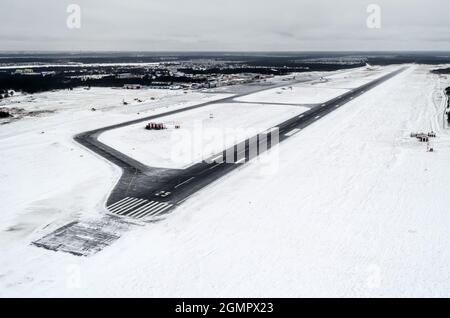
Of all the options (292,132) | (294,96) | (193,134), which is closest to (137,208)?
(193,134)

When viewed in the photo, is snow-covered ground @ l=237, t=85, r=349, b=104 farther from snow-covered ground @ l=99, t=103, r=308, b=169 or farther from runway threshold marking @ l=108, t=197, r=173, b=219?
runway threshold marking @ l=108, t=197, r=173, b=219

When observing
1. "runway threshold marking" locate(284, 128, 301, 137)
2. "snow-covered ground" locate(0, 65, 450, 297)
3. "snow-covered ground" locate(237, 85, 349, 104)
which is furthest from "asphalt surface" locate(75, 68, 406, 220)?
"snow-covered ground" locate(237, 85, 349, 104)

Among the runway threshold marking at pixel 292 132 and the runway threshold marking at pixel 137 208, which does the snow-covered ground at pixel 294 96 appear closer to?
the runway threshold marking at pixel 292 132

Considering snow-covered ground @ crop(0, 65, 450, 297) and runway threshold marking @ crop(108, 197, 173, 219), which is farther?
runway threshold marking @ crop(108, 197, 173, 219)

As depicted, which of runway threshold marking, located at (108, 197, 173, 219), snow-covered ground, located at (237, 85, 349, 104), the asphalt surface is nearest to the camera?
runway threshold marking, located at (108, 197, 173, 219)

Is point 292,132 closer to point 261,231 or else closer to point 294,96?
point 261,231

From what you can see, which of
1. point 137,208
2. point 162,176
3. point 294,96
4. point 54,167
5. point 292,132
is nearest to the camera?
point 137,208

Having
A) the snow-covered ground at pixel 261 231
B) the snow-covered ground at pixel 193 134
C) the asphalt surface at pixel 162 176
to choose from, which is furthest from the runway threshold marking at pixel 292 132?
the snow-covered ground at pixel 261 231
